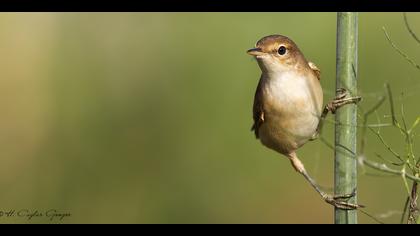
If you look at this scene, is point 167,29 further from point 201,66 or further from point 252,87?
point 252,87

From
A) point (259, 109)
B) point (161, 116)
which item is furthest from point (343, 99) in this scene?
point (161, 116)

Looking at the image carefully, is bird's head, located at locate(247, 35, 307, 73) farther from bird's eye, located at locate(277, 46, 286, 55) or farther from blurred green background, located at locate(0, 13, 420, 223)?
blurred green background, located at locate(0, 13, 420, 223)

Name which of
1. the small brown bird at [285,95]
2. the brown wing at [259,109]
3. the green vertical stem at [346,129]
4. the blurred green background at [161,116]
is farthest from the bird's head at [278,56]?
the green vertical stem at [346,129]

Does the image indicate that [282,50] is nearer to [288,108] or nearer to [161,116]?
[288,108]

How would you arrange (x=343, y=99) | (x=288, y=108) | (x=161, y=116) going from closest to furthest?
1. (x=343, y=99)
2. (x=288, y=108)
3. (x=161, y=116)
